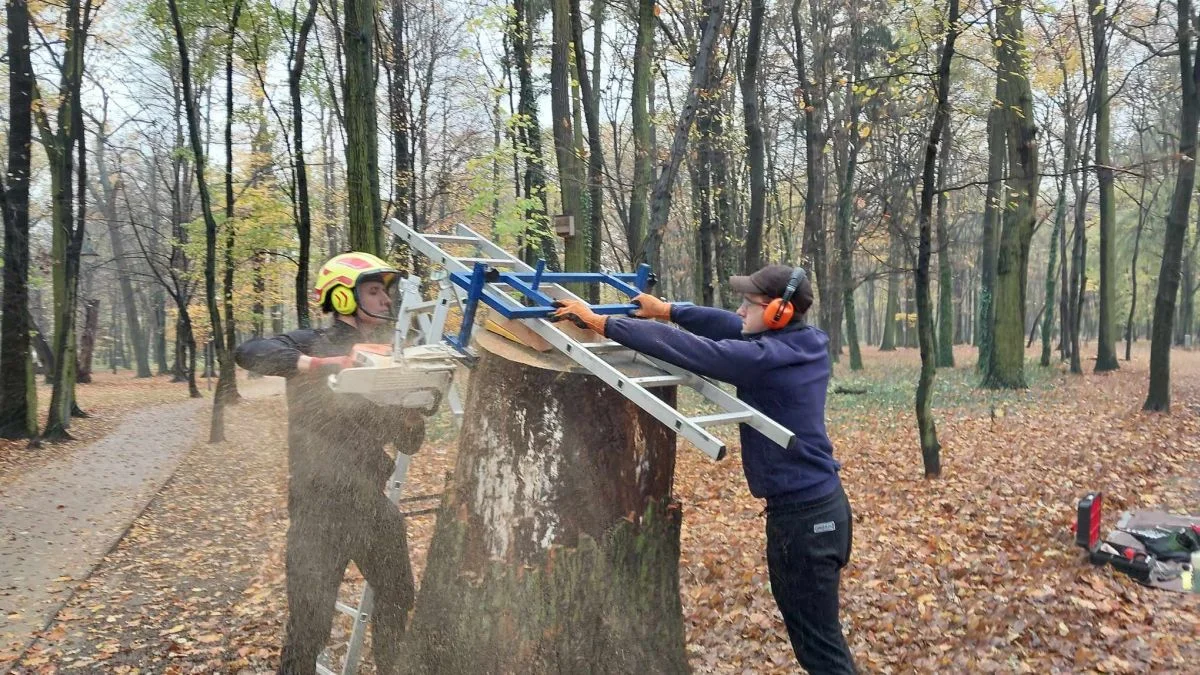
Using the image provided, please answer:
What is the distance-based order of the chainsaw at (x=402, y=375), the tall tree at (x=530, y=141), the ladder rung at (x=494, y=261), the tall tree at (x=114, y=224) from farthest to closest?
the tall tree at (x=114, y=224), the tall tree at (x=530, y=141), the ladder rung at (x=494, y=261), the chainsaw at (x=402, y=375)

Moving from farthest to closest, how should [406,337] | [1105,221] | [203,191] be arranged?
[1105,221] < [203,191] < [406,337]

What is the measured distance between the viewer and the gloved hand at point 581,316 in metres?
3.07

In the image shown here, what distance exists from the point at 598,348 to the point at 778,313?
0.79 metres

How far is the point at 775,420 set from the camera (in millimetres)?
3154

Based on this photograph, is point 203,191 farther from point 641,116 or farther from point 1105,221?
point 1105,221

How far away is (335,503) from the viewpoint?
3.98 meters

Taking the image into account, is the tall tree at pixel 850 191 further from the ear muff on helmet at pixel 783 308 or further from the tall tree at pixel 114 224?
the tall tree at pixel 114 224

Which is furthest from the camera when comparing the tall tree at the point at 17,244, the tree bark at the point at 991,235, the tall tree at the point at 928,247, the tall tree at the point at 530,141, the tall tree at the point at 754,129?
the tree bark at the point at 991,235

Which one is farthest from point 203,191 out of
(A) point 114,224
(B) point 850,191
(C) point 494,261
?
(A) point 114,224

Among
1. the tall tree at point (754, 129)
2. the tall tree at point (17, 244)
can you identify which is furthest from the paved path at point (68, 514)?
the tall tree at point (754, 129)

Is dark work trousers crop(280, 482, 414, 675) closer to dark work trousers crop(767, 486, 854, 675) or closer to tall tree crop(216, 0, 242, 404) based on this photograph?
dark work trousers crop(767, 486, 854, 675)

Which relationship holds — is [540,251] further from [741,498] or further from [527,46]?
[741,498]

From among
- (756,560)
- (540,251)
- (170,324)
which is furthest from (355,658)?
(170,324)

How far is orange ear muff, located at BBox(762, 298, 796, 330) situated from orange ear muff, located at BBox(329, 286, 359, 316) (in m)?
2.15
